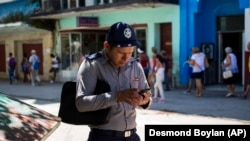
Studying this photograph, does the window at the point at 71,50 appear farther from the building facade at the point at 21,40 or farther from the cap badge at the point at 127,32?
the cap badge at the point at 127,32

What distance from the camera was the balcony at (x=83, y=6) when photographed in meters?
15.7

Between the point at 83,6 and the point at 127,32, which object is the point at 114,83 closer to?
the point at 127,32

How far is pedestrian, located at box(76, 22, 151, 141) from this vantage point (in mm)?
2738

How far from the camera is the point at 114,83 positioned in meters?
2.96

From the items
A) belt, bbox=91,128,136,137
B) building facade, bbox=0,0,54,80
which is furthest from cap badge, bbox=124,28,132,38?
building facade, bbox=0,0,54,80

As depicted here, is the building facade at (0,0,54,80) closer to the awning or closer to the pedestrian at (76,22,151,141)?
the awning

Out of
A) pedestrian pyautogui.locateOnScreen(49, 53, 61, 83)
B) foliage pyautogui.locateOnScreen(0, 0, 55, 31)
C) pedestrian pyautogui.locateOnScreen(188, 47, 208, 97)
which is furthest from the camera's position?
foliage pyautogui.locateOnScreen(0, 0, 55, 31)

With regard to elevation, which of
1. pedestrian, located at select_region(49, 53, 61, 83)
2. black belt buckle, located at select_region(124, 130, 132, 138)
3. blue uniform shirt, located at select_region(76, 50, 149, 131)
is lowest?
pedestrian, located at select_region(49, 53, 61, 83)

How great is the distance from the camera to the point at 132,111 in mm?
3037

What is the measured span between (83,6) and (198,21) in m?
6.33

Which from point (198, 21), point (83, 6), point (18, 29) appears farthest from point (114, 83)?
point (18, 29)

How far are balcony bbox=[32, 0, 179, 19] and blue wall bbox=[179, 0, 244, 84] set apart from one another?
704 mm

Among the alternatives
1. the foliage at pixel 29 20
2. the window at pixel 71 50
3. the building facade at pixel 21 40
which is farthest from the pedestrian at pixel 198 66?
the building facade at pixel 21 40

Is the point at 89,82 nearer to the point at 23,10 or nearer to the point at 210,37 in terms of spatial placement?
the point at 210,37
